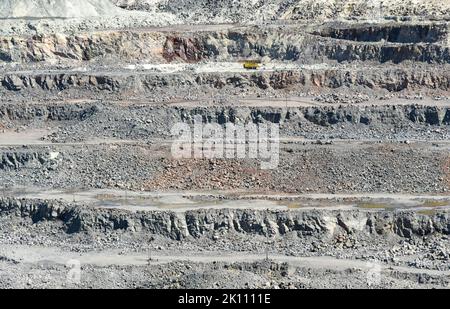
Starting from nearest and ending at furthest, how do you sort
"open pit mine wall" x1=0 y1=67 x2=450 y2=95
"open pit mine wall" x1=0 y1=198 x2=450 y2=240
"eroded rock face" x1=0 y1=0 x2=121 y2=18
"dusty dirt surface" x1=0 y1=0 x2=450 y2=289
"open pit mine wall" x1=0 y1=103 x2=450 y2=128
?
"dusty dirt surface" x1=0 y1=0 x2=450 y2=289
"open pit mine wall" x1=0 y1=198 x2=450 y2=240
"open pit mine wall" x1=0 y1=103 x2=450 y2=128
"open pit mine wall" x1=0 y1=67 x2=450 y2=95
"eroded rock face" x1=0 y1=0 x2=121 y2=18

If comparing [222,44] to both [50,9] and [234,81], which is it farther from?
[50,9]

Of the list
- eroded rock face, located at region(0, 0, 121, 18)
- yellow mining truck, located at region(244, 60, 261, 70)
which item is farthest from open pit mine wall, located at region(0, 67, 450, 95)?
eroded rock face, located at region(0, 0, 121, 18)

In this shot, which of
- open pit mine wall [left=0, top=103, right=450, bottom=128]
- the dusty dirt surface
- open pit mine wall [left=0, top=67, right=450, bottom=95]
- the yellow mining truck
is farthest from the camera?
the yellow mining truck

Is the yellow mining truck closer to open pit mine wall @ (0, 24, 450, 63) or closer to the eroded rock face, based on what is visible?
open pit mine wall @ (0, 24, 450, 63)

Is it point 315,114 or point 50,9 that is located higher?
point 50,9

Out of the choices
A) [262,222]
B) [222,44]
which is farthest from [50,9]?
[262,222]

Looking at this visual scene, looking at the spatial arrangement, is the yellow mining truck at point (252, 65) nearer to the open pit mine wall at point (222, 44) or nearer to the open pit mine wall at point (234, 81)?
the open pit mine wall at point (222, 44)
